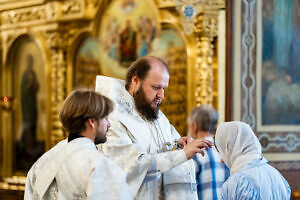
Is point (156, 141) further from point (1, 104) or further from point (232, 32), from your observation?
point (1, 104)

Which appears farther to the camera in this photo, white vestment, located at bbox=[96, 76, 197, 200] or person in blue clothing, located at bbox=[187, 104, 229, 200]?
person in blue clothing, located at bbox=[187, 104, 229, 200]

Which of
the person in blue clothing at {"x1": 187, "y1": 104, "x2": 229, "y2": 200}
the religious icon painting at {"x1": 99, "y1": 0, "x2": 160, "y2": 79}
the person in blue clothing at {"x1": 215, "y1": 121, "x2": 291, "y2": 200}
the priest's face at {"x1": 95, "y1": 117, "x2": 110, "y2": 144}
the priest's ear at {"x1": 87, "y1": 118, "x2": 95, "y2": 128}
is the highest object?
the religious icon painting at {"x1": 99, "y1": 0, "x2": 160, "y2": 79}

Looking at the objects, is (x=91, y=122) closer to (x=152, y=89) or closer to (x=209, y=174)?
(x=152, y=89)

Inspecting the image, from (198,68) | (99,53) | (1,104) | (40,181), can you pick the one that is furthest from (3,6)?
(40,181)

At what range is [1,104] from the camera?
9.61m

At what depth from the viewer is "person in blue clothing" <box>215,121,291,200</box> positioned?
10.1ft

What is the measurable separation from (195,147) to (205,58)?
11.8 ft

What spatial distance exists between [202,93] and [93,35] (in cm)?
231

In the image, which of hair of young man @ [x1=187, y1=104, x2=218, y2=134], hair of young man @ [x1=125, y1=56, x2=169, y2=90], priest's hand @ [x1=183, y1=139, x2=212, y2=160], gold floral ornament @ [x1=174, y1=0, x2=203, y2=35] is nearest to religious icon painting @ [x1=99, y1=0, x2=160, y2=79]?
gold floral ornament @ [x1=174, y1=0, x2=203, y2=35]

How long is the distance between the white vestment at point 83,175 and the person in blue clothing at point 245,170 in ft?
2.43

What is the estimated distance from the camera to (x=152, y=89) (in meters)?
3.71

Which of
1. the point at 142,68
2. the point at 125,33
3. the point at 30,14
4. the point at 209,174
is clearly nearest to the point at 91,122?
the point at 142,68

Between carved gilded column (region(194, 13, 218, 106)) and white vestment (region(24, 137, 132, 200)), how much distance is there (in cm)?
425

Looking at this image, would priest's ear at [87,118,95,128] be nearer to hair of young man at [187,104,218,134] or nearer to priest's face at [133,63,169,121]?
priest's face at [133,63,169,121]
